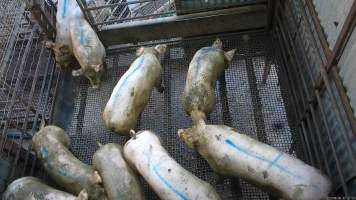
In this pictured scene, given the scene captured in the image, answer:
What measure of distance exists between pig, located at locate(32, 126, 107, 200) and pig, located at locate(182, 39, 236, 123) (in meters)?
0.70

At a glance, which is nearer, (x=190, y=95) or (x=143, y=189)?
(x=143, y=189)

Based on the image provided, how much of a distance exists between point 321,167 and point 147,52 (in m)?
1.47

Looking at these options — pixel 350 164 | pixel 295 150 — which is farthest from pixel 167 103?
pixel 350 164

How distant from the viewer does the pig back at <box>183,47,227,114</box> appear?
2.68 meters

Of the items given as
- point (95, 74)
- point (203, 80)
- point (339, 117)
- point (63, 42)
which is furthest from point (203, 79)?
point (63, 42)

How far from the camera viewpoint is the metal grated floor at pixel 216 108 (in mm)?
2746

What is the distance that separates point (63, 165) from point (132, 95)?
612mm

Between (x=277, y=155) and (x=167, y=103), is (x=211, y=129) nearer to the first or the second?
(x=277, y=155)

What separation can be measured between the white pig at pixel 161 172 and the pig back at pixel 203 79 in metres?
0.36

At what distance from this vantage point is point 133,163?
7.93 feet

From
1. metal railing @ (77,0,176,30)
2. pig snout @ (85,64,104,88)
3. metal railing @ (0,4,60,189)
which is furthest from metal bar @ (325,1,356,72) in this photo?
metal railing @ (0,4,60,189)

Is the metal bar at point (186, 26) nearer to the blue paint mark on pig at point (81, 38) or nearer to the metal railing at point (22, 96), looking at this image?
the blue paint mark on pig at point (81, 38)

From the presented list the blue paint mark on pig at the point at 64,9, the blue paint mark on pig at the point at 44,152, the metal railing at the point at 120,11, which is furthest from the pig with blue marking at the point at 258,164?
the blue paint mark on pig at the point at 64,9

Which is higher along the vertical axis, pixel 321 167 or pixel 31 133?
pixel 321 167
